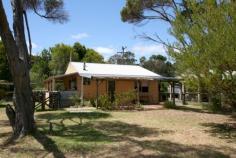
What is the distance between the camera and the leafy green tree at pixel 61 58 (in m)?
62.3

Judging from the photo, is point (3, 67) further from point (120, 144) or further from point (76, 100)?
point (120, 144)

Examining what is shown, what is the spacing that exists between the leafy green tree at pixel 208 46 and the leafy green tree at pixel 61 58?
49.4 m

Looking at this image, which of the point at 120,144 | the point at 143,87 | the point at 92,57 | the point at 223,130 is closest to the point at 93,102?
the point at 143,87

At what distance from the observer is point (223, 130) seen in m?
14.1

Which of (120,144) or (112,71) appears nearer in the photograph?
(120,144)

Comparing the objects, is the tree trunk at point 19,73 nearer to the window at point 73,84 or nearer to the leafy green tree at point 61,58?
the window at point 73,84

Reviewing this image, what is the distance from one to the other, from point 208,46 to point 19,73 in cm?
618

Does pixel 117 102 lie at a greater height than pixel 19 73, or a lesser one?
lesser

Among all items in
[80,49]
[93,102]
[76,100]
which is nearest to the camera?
[93,102]

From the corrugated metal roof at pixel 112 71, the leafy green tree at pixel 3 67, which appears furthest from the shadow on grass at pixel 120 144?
the leafy green tree at pixel 3 67

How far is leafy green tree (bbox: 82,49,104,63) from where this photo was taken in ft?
202

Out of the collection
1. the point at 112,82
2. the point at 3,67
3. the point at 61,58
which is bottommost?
the point at 112,82

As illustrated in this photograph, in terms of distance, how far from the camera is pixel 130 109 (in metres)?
23.4

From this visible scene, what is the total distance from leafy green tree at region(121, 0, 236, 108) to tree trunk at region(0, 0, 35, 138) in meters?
5.57
